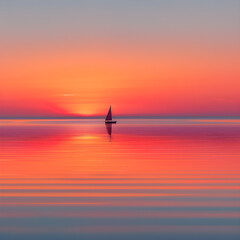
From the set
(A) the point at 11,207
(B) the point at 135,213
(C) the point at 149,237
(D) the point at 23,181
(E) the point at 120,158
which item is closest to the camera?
(C) the point at 149,237

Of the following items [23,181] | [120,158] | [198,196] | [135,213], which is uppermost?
[120,158]

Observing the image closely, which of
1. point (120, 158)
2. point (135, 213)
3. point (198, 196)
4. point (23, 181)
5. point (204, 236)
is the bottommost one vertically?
point (204, 236)

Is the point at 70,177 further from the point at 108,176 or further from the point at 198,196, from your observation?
the point at 198,196

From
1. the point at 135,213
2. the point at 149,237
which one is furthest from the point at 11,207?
the point at 149,237

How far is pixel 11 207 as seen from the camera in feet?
30.0

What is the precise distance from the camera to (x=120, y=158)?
1928cm

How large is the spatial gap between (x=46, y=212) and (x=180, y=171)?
23.6 feet

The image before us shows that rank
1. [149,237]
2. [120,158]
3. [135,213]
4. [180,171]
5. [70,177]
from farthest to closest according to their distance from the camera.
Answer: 1. [120,158]
2. [180,171]
3. [70,177]
4. [135,213]
5. [149,237]

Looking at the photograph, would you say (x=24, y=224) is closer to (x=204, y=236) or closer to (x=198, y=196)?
(x=204, y=236)

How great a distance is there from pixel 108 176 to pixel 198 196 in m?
4.21

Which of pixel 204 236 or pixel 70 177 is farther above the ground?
pixel 70 177

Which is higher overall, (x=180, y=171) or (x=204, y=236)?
(x=180, y=171)

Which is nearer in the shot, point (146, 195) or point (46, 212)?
point (46, 212)

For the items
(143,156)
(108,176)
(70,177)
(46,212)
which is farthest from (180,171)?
(46,212)
